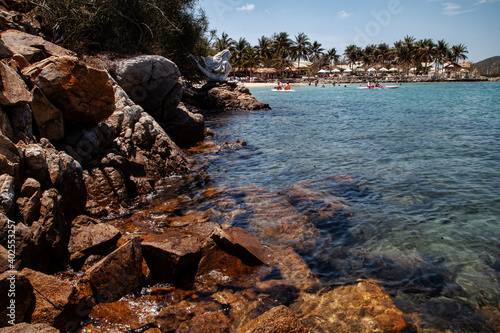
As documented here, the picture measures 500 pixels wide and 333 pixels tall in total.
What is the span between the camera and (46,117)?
671 cm

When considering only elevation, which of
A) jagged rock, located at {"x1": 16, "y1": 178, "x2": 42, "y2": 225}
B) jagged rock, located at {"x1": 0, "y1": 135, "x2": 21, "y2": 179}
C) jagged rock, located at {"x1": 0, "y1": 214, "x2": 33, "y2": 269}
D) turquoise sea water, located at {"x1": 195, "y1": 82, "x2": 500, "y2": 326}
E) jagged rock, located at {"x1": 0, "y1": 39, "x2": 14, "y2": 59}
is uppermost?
jagged rock, located at {"x1": 0, "y1": 39, "x2": 14, "y2": 59}

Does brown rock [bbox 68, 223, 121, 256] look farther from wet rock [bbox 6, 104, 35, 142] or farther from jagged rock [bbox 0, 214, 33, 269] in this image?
wet rock [bbox 6, 104, 35, 142]

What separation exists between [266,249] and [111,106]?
527cm

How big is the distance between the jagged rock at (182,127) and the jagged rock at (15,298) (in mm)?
11752

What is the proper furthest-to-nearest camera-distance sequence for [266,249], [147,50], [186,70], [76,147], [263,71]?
[263,71] < [186,70] < [147,50] < [76,147] < [266,249]

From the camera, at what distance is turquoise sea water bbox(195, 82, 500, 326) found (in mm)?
5242

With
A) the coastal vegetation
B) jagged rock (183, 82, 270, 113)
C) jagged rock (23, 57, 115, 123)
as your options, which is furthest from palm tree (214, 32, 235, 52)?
jagged rock (23, 57, 115, 123)

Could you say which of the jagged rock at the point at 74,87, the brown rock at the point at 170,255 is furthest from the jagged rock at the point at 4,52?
the brown rock at the point at 170,255

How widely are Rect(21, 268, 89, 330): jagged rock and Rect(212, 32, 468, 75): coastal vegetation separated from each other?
3386 inches

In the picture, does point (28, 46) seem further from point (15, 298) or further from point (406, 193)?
point (406, 193)

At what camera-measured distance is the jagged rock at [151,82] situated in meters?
13.9

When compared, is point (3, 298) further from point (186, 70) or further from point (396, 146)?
point (186, 70)

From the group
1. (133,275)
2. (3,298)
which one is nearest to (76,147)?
(133,275)

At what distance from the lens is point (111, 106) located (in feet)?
26.5
